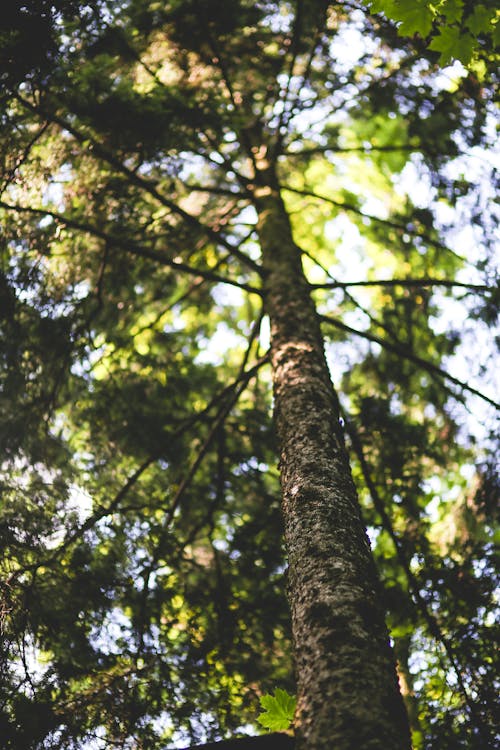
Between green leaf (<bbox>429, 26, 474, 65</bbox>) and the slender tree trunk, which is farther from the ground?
green leaf (<bbox>429, 26, 474, 65</bbox>)

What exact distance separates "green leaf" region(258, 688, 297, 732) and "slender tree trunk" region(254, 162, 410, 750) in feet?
0.42

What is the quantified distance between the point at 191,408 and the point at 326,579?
13.8 feet

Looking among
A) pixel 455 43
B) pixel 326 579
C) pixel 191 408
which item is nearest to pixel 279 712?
pixel 326 579

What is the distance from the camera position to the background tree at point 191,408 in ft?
10.5

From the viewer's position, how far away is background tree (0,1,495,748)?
3.19m

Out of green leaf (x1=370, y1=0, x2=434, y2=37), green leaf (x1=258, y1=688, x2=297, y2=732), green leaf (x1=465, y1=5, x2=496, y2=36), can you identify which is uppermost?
green leaf (x1=370, y1=0, x2=434, y2=37)

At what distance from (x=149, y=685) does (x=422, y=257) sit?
558 centimetres

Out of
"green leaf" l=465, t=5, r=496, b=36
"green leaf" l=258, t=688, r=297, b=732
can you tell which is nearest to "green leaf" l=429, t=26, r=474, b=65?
"green leaf" l=465, t=5, r=496, b=36

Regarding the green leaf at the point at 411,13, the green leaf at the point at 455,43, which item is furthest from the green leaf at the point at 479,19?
the green leaf at the point at 411,13

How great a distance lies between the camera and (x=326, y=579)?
6.56 ft

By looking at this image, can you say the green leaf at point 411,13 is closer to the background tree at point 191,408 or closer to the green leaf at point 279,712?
the background tree at point 191,408

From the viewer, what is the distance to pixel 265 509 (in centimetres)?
508

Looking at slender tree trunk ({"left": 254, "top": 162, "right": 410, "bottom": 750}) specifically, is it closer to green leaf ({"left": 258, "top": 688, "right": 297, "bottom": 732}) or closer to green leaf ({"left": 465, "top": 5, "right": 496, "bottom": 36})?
green leaf ({"left": 258, "top": 688, "right": 297, "bottom": 732})

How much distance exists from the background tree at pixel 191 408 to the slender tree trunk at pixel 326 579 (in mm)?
19
